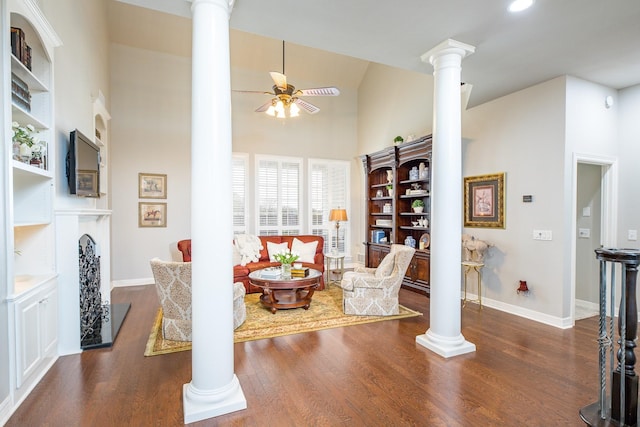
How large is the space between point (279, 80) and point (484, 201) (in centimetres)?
356

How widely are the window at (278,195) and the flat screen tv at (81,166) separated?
136 inches

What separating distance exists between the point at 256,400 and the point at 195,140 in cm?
196

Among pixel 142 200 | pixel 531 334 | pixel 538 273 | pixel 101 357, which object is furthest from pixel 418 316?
pixel 142 200

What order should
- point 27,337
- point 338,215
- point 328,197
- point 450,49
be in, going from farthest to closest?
point 328,197, point 338,215, point 450,49, point 27,337

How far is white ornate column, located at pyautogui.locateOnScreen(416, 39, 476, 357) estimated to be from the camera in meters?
3.24

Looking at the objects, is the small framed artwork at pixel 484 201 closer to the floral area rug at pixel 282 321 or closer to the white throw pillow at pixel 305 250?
the floral area rug at pixel 282 321

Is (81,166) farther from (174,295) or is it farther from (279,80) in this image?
(279,80)

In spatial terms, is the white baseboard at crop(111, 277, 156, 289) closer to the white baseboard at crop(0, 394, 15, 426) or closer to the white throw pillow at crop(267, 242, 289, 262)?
the white throw pillow at crop(267, 242, 289, 262)

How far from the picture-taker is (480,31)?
3.03m

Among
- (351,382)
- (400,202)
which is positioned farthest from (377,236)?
(351,382)

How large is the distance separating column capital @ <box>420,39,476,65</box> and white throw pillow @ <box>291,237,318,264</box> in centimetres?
408

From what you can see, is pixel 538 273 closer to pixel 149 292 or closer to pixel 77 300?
pixel 77 300

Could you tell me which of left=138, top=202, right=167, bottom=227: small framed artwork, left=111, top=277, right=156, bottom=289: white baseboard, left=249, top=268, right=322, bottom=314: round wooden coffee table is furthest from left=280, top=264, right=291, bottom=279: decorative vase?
left=111, top=277, right=156, bottom=289: white baseboard

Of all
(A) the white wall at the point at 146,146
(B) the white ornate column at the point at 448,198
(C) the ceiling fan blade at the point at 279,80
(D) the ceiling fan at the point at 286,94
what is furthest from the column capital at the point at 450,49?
(A) the white wall at the point at 146,146
